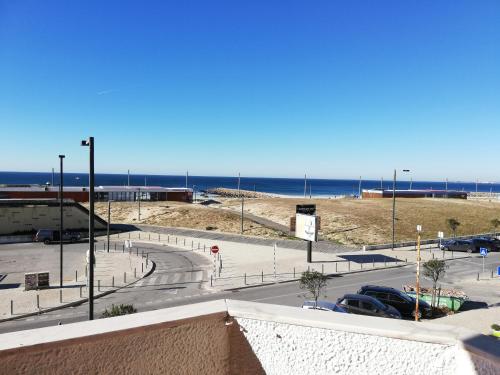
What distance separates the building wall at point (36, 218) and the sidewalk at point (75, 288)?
17298mm

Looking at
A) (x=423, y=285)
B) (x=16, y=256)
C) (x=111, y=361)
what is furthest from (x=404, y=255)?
(x=111, y=361)

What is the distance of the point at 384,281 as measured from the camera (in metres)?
31.5

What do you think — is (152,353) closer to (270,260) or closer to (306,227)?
(306,227)

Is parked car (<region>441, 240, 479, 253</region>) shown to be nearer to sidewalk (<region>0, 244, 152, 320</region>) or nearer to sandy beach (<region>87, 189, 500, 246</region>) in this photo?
sandy beach (<region>87, 189, 500, 246</region>)

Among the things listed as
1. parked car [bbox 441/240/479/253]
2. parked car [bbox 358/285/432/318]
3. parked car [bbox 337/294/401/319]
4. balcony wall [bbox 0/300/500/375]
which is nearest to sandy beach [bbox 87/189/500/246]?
parked car [bbox 441/240/479/253]

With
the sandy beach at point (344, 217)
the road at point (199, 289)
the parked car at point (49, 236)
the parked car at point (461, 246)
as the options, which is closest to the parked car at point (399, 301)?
the road at point (199, 289)

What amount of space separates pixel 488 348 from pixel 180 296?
25237 millimetres

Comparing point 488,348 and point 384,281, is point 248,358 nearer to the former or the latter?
point 488,348

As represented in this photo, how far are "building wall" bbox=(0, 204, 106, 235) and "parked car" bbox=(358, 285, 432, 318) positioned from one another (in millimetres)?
42624

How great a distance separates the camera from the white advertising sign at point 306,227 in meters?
36.0

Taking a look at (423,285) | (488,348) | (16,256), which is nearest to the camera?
(488,348)

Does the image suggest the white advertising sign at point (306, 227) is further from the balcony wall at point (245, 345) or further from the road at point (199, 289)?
the balcony wall at point (245, 345)

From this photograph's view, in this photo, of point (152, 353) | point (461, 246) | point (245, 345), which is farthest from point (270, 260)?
point (152, 353)

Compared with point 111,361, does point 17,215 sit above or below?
Result: below
